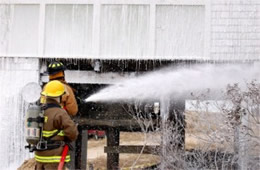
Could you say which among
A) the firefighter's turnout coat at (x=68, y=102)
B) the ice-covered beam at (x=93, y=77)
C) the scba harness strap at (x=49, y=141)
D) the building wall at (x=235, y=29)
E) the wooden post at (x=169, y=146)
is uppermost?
the building wall at (x=235, y=29)

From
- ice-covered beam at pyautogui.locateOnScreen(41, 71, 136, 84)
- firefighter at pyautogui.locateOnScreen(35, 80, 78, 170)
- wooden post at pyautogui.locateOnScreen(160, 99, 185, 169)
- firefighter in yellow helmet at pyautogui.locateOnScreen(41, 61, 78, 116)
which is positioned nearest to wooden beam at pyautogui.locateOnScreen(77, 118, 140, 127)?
wooden post at pyautogui.locateOnScreen(160, 99, 185, 169)

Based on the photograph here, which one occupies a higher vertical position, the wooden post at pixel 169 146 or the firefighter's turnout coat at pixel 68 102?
the firefighter's turnout coat at pixel 68 102

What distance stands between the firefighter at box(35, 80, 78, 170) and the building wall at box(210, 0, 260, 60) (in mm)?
5204

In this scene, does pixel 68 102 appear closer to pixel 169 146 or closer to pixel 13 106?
pixel 169 146

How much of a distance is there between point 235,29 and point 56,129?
Answer: 5662mm

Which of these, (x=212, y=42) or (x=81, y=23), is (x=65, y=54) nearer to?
(x=81, y=23)

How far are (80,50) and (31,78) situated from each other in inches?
50.7

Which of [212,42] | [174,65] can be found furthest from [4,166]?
[212,42]

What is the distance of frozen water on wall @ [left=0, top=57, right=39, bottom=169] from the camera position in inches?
404

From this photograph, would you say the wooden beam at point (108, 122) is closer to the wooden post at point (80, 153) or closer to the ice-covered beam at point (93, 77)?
the ice-covered beam at point (93, 77)

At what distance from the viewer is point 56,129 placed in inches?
216

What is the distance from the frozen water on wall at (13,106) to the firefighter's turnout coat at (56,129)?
493 cm

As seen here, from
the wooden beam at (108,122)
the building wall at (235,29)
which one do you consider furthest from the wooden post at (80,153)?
the building wall at (235,29)

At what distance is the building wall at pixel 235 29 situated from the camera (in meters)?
Answer: 9.86
